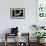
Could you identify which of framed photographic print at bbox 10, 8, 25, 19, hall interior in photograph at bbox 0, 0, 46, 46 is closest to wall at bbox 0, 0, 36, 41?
hall interior in photograph at bbox 0, 0, 46, 46

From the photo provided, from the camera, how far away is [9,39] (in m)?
7.41

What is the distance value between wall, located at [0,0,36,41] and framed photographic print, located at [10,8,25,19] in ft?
0.45

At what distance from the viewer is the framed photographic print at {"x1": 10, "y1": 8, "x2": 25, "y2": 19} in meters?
7.24

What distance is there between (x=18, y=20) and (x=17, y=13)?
0.33m

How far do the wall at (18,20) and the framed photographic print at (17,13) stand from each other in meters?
0.14

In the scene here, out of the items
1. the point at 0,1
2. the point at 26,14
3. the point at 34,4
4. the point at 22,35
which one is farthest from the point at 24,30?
the point at 0,1

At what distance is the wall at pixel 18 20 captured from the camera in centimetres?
723

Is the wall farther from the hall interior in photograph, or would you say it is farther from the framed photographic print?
the framed photographic print

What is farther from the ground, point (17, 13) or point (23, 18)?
Result: point (17, 13)

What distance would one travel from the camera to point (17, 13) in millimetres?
7254

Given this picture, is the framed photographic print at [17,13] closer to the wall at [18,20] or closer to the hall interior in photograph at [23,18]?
the hall interior in photograph at [23,18]

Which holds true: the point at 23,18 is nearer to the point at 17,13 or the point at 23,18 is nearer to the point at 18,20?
the point at 18,20

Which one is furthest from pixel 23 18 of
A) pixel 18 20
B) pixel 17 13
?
pixel 17 13

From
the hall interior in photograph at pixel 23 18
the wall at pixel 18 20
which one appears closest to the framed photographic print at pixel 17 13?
the hall interior in photograph at pixel 23 18
